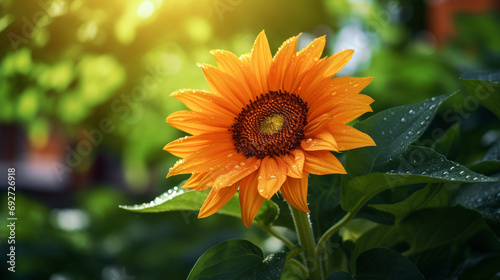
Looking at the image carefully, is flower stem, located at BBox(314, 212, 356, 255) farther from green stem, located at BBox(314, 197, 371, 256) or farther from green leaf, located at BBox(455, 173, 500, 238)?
green leaf, located at BBox(455, 173, 500, 238)

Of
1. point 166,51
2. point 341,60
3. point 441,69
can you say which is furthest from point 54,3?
point 441,69

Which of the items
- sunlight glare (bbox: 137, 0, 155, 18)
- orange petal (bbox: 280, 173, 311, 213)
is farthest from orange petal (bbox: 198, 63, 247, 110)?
sunlight glare (bbox: 137, 0, 155, 18)

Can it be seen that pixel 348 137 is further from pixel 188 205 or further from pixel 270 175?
pixel 188 205

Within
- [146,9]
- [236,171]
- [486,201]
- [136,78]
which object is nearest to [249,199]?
[236,171]

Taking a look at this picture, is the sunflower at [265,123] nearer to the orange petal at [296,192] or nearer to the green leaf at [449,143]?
the orange petal at [296,192]

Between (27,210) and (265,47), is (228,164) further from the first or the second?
(27,210)

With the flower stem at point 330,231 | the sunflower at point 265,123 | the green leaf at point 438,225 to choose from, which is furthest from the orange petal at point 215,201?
the green leaf at point 438,225

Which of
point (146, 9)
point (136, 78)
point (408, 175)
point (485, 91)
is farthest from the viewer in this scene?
point (136, 78)
